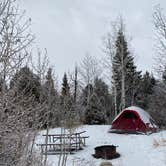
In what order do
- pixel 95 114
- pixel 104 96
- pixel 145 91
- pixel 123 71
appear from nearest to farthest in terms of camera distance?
pixel 123 71 < pixel 95 114 < pixel 104 96 < pixel 145 91

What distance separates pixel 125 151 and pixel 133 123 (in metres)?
4.85

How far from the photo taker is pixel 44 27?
10.4 m

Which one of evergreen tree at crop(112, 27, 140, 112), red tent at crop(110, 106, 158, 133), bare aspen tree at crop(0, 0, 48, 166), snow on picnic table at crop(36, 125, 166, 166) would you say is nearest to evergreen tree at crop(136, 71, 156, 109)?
evergreen tree at crop(112, 27, 140, 112)

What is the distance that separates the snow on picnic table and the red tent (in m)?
0.79

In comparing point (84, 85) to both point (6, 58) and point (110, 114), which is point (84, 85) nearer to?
point (110, 114)

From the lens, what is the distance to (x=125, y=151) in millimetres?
13320

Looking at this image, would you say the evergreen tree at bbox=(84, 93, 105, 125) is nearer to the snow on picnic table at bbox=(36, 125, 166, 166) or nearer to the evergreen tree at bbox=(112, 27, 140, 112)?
the evergreen tree at bbox=(112, 27, 140, 112)

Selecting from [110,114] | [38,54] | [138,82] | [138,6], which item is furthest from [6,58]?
[138,82]

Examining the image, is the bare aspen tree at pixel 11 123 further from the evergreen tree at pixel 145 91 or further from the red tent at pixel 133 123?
the evergreen tree at pixel 145 91

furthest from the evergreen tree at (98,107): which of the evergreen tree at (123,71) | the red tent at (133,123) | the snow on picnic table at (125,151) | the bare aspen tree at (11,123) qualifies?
the bare aspen tree at (11,123)

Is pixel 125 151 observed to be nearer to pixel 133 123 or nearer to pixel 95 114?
pixel 133 123

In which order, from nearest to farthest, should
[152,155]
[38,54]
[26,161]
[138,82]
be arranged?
[26,161] → [38,54] → [152,155] → [138,82]

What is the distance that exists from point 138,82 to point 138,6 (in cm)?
1741

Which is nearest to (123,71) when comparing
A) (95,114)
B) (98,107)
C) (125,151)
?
(98,107)
